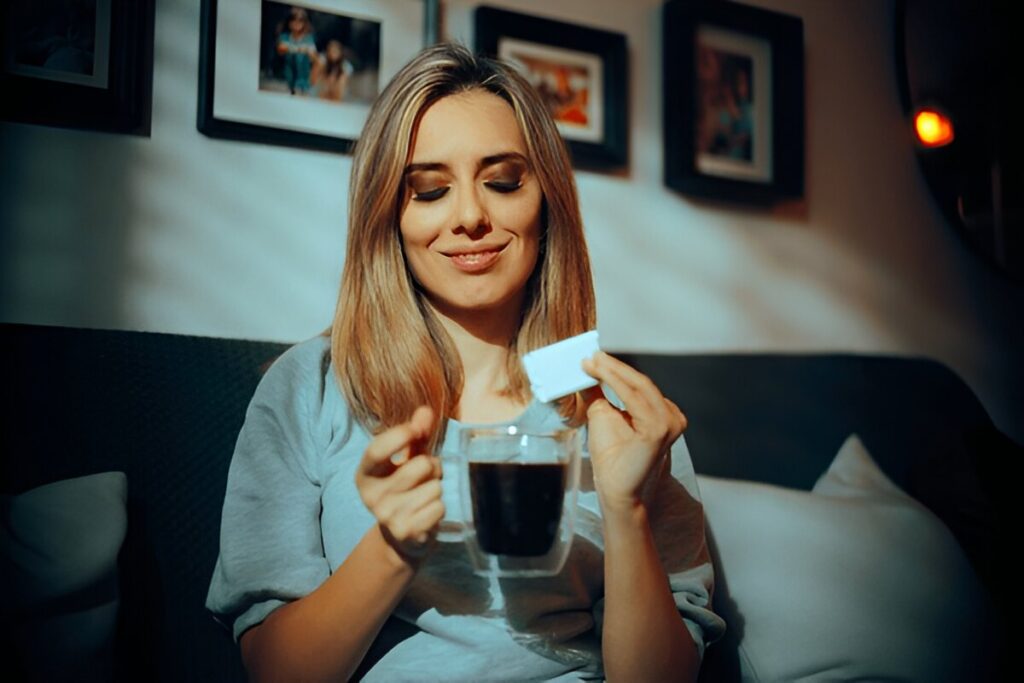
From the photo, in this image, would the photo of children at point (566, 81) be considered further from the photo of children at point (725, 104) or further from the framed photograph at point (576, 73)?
the photo of children at point (725, 104)

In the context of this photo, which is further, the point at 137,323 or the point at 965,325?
the point at 965,325

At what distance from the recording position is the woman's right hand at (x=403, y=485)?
24.1 inches

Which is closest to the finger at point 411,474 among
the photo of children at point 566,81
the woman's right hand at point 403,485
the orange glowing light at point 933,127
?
the woman's right hand at point 403,485

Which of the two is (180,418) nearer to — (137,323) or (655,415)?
(137,323)

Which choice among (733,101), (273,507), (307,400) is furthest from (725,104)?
(273,507)

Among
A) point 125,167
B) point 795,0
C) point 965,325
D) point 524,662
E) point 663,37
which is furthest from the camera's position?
point 965,325

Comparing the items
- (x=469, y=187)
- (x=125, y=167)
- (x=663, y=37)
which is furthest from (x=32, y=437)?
(x=663, y=37)

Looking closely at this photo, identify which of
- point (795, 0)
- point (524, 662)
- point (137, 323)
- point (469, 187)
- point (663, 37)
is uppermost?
point (795, 0)

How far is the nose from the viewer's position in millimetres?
828

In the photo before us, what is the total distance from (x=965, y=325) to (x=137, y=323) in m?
1.38

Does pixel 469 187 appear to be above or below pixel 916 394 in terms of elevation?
above

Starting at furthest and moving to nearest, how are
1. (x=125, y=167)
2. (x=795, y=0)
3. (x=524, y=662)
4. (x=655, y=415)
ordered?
(x=795, y=0) < (x=125, y=167) < (x=524, y=662) < (x=655, y=415)

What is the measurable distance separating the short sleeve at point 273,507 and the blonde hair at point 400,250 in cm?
5

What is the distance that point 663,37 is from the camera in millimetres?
1317
